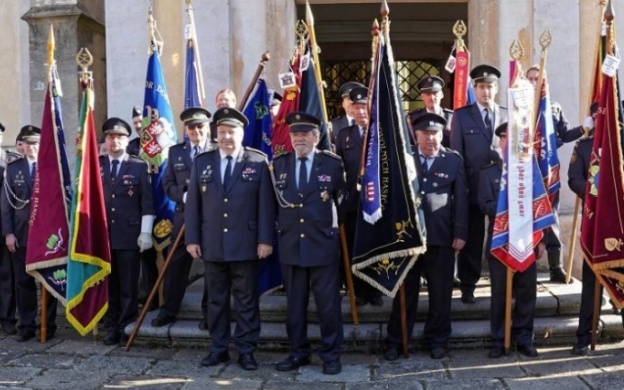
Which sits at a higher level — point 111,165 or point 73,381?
point 111,165

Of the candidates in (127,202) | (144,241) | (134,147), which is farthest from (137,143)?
(144,241)

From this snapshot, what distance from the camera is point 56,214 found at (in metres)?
7.27

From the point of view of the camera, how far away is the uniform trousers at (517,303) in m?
6.49

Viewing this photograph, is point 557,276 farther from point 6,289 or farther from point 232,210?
point 6,289

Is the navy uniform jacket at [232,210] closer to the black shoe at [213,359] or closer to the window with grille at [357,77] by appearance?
the black shoe at [213,359]

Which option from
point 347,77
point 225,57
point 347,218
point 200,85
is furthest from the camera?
point 347,77

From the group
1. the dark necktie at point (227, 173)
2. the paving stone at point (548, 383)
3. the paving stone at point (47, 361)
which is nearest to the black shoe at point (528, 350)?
the paving stone at point (548, 383)

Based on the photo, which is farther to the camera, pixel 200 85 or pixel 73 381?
pixel 200 85

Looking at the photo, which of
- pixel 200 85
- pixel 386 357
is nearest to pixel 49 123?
pixel 200 85

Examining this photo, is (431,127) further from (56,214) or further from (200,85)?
(56,214)

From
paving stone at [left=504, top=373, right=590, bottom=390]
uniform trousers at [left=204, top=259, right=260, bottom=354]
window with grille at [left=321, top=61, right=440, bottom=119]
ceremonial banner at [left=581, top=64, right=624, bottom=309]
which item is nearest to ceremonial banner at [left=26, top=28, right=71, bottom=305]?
uniform trousers at [left=204, top=259, right=260, bottom=354]

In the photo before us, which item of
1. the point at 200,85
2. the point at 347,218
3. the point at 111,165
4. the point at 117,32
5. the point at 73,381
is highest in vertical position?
the point at 117,32

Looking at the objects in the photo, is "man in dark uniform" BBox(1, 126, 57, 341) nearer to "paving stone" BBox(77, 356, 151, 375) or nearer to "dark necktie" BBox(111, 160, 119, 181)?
"dark necktie" BBox(111, 160, 119, 181)

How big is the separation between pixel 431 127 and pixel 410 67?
8.91 metres
